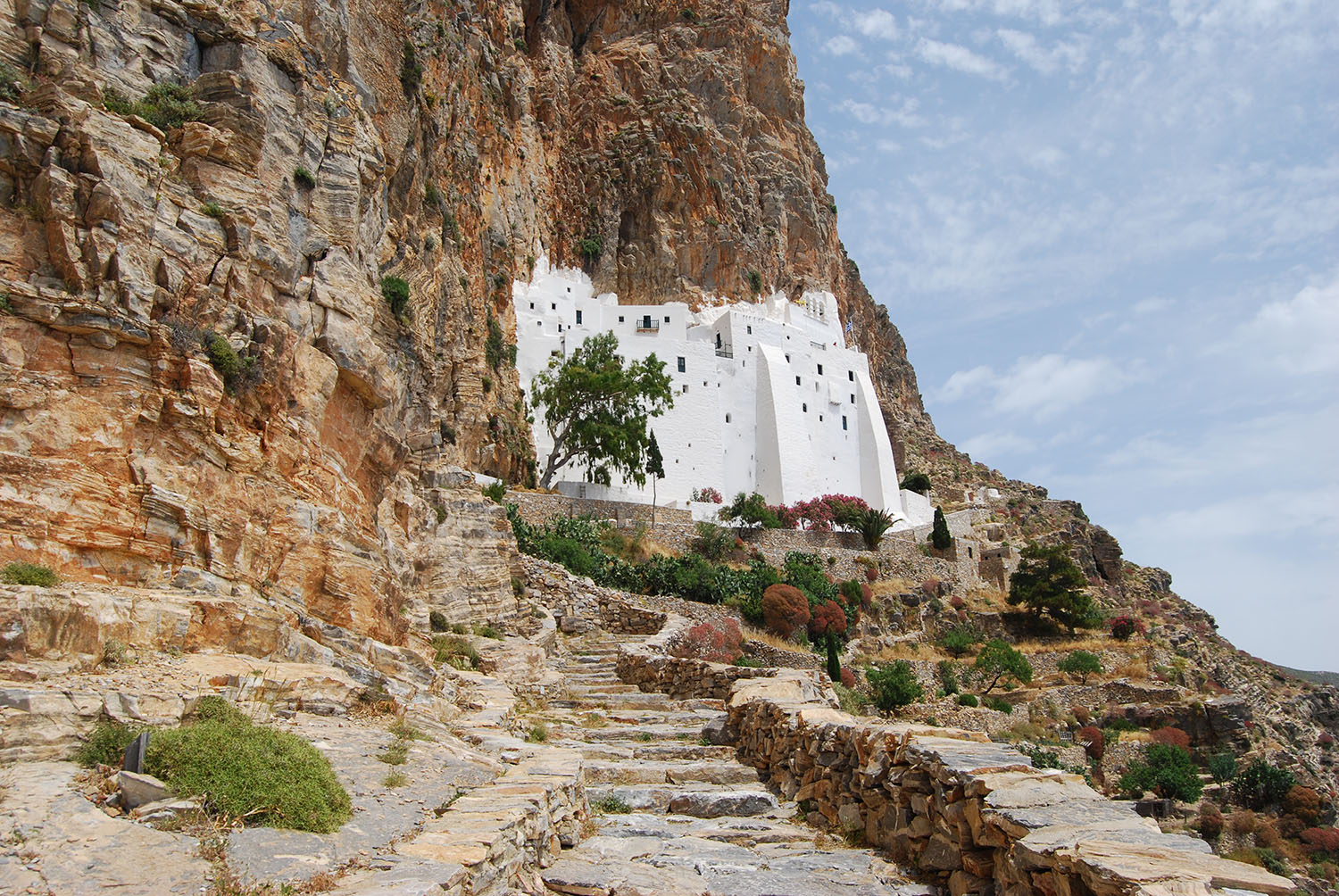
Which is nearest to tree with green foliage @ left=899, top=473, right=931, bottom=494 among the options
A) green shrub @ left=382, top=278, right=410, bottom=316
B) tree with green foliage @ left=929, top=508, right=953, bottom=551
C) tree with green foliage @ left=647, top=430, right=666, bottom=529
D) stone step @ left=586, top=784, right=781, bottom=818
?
tree with green foliage @ left=929, top=508, right=953, bottom=551

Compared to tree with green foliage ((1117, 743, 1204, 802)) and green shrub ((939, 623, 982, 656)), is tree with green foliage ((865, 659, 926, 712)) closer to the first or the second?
tree with green foliage ((1117, 743, 1204, 802))

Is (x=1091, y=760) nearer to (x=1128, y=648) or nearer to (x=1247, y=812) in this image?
(x=1247, y=812)

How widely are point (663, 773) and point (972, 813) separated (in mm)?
4169

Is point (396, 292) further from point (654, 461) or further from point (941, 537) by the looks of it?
point (941, 537)

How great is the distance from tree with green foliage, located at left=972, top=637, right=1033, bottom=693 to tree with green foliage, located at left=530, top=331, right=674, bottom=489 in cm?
1622

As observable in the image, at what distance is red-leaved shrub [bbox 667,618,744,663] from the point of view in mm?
15648

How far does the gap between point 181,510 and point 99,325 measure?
173 centimetres

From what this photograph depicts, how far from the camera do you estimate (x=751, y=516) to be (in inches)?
1548

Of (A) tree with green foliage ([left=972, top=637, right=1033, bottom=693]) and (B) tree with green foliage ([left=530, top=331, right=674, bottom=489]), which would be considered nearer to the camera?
(A) tree with green foliage ([left=972, top=637, right=1033, bottom=693])

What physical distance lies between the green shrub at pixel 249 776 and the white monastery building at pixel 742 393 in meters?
35.3

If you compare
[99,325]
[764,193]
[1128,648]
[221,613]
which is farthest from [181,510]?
[764,193]

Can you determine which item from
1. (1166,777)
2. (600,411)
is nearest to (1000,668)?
(1166,777)

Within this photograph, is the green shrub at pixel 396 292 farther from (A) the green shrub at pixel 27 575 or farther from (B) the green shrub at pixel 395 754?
(B) the green shrub at pixel 395 754

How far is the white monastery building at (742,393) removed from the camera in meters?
43.6
